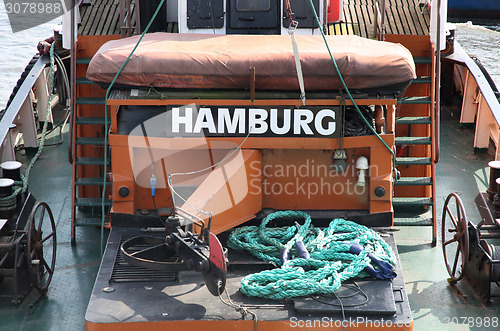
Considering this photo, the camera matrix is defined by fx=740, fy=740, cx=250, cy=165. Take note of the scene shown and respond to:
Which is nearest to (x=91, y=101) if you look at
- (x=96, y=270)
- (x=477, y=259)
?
(x=96, y=270)

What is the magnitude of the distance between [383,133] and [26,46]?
19.6 metres

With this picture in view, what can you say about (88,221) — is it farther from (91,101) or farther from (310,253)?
(310,253)

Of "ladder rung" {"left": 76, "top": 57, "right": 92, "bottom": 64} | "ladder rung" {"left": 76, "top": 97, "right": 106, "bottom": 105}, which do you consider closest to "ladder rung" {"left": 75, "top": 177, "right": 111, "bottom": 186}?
"ladder rung" {"left": 76, "top": 97, "right": 106, "bottom": 105}

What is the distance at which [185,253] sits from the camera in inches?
246

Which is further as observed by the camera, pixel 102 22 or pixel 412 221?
pixel 102 22

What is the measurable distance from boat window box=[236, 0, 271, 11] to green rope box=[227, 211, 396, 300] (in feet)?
9.51

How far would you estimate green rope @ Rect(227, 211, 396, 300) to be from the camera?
6258mm

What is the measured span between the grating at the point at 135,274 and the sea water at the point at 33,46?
45.3 ft

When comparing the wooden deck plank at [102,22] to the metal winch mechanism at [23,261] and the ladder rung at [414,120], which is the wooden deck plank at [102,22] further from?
the ladder rung at [414,120]

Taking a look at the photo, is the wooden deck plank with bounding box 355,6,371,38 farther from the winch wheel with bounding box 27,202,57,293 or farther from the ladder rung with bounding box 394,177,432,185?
the winch wheel with bounding box 27,202,57,293

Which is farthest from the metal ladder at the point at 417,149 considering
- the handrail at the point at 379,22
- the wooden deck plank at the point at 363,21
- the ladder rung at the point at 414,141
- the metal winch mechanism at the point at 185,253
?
the metal winch mechanism at the point at 185,253

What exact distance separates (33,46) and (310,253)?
→ 787 inches

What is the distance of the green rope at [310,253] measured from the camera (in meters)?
6.26

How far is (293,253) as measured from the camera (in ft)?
23.0
